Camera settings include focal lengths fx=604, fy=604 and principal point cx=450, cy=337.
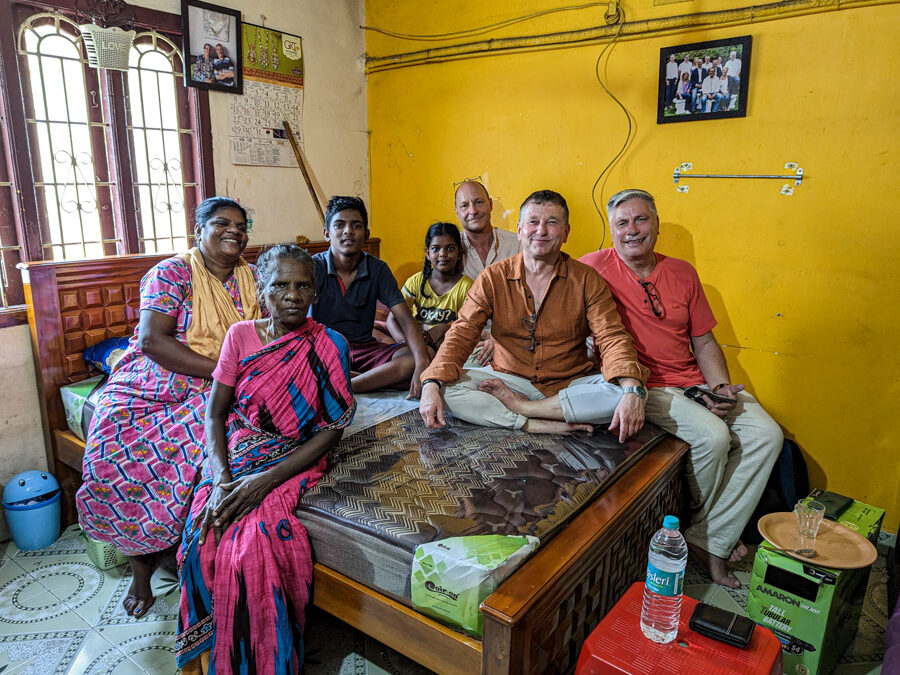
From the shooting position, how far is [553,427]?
2.27m

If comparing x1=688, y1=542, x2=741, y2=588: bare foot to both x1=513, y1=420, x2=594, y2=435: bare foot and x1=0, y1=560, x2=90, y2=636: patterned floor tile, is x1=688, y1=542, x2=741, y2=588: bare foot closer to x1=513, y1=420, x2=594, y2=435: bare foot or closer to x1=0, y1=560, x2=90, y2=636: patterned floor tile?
x1=513, y1=420, x2=594, y2=435: bare foot

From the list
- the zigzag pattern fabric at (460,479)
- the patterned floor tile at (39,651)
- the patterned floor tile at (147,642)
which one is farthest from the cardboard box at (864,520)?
the patterned floor tile at (39,651)

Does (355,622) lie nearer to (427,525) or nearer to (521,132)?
(427,525)

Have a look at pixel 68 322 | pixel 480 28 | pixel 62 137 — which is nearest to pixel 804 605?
pixel 68 322

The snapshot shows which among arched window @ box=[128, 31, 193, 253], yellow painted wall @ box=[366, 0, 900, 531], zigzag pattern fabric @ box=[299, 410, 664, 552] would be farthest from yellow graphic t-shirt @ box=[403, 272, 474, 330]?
arched window @ box=[128, 31, 193, 253]

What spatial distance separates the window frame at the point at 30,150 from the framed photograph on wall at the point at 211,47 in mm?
68

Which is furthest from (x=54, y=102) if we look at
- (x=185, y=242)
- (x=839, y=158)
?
(x=839, y=158)

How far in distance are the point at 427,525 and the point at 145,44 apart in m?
2.86

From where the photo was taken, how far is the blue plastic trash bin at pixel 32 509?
8.15 ft

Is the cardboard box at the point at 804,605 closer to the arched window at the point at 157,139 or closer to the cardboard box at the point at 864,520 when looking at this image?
the cardboard box at the point at 864,520

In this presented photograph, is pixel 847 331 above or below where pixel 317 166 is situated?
below

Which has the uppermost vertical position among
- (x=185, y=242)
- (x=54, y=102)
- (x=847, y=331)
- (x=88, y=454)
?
(x=54, y=102)

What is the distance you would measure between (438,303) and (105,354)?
1609 millimetres

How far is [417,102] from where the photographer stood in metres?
4.04
